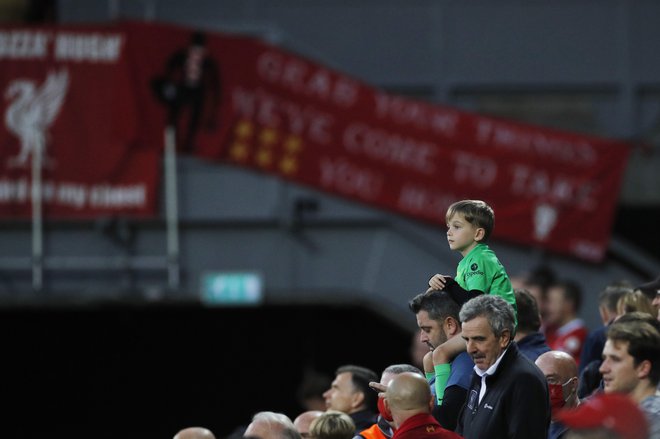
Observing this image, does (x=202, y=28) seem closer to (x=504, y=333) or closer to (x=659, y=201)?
(x=659, y=201)

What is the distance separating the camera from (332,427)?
6.22 m

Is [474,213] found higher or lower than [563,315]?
higher

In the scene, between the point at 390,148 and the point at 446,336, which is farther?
the point at 390,148

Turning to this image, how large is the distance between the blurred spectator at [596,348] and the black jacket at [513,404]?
154 cm

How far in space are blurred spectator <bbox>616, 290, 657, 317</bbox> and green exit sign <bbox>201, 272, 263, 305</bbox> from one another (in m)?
6.09

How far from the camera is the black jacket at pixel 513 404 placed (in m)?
5.14

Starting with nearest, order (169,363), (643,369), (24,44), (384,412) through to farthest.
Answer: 1. (643,369)
2. (384,412)
3. (24,44)
4. (169,363)

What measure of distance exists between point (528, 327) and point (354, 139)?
6.01 meters

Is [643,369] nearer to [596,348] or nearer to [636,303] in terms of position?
[636,303]

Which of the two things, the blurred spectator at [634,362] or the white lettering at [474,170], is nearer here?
the blurred spectator at [634,362]

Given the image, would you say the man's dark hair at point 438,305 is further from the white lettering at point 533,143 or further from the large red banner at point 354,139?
the white lettering at point 533,143

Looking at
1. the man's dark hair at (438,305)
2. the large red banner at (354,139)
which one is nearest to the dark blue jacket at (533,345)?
the man's dark hair at (438,305)

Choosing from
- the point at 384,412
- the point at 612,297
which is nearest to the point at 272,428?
the point at 384,412

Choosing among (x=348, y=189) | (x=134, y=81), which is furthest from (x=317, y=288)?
(x=134, y=81)
